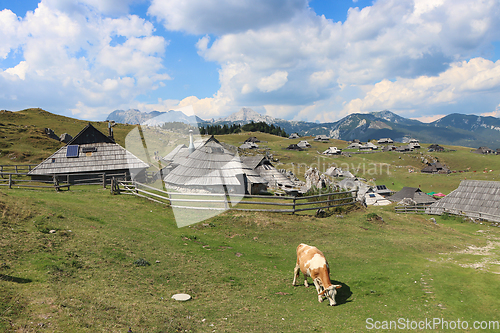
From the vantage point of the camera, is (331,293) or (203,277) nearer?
(331,293)

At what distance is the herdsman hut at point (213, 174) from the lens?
98.0ft

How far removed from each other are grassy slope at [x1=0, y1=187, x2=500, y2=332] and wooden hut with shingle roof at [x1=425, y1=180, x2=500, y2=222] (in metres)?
13.6

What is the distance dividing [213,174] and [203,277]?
20.1 metres

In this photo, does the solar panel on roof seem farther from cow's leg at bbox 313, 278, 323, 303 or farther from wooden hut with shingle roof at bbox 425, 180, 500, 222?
wooden hut with shingle roof at bbox 425, 180, 500, 222

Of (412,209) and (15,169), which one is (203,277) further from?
(15,169)

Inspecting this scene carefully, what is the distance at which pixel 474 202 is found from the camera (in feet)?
96.1

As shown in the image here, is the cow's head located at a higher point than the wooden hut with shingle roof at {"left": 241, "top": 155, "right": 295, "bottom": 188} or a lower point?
lower

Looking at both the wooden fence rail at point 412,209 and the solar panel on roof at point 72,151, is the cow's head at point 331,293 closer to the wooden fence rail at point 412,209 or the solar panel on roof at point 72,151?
the wooden fence rail at point 412,209

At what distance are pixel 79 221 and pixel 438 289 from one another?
1747 cm

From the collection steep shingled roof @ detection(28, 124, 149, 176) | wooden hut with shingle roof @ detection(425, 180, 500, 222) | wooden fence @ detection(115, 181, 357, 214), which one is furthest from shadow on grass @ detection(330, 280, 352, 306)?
steep shingled roof @ detection(28, 124, 149, 176)

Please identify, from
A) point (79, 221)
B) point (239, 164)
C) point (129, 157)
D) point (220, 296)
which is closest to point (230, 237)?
point (220, 296)

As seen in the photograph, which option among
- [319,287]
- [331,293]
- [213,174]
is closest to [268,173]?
[213,174]

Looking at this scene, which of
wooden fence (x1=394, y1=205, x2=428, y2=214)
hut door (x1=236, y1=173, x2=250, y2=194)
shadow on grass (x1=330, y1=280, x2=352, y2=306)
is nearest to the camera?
shadow on grass (x1=330, y1=280, x2=352, y2=306)

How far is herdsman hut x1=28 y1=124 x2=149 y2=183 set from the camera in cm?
3203
